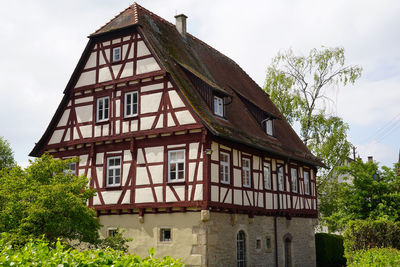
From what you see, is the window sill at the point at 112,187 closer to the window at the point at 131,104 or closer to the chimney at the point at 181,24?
the window at the point at 131,104

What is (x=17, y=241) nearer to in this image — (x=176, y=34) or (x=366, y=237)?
(x=366, y=237)

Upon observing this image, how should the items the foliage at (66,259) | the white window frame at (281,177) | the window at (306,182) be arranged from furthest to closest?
the window at (306,182) → the white window frame at (281,177) → the foliage at (66,259)

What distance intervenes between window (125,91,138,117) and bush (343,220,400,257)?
31.6 feet

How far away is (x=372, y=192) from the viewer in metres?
22.0

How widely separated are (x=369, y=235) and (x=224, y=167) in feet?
19.5

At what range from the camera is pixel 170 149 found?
728 inches

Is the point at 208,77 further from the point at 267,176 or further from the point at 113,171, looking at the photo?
the point at 113,171

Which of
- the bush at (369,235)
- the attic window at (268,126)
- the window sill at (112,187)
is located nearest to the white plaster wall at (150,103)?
the window sill at (112,187)

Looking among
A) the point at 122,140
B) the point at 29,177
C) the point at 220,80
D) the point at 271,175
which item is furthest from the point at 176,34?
the point at 29,177

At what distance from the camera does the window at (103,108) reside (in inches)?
810

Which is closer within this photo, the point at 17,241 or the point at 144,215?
the point at 17,241

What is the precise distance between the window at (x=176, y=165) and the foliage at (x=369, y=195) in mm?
8543

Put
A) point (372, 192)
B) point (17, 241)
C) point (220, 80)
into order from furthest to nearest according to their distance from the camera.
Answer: point (220, 80), point (372, 192), point (17, 241)

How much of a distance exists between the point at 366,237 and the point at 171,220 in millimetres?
7049
